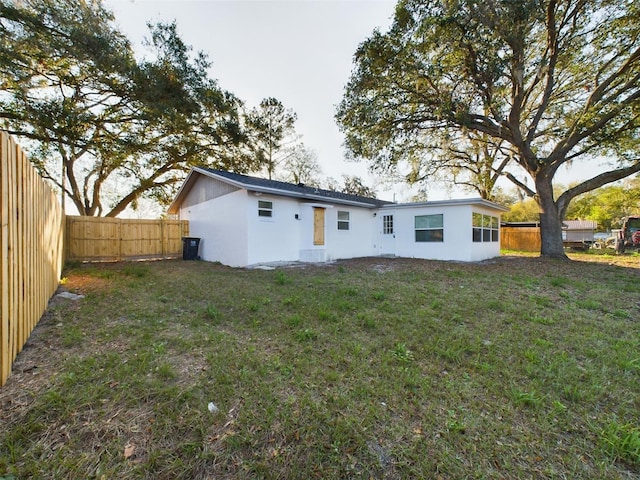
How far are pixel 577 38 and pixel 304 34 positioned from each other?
32.4 ft

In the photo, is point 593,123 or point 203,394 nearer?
point 203,394

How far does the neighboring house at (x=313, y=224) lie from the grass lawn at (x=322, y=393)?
541 centimetres

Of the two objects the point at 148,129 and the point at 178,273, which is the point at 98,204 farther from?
the point at 178,273

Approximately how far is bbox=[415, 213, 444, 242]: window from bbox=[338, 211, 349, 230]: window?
3.17 meters

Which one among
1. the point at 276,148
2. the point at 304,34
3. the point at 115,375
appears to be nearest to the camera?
the point at 115,375

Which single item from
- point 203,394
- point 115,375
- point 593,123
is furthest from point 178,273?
point 593,123

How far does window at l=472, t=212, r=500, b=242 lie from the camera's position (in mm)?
11656

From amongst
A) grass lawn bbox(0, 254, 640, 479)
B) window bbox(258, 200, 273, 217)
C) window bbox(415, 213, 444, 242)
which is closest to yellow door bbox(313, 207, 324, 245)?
window bbox(258, 200, 273, 217)

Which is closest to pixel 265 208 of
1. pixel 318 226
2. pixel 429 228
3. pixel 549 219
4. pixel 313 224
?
pixel 313 224

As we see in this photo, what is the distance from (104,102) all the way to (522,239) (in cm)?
2645

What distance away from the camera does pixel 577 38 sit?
9.85 metres

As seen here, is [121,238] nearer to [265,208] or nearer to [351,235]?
[265,208]

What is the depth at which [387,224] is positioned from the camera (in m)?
13.5

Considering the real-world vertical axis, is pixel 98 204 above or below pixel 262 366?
above
